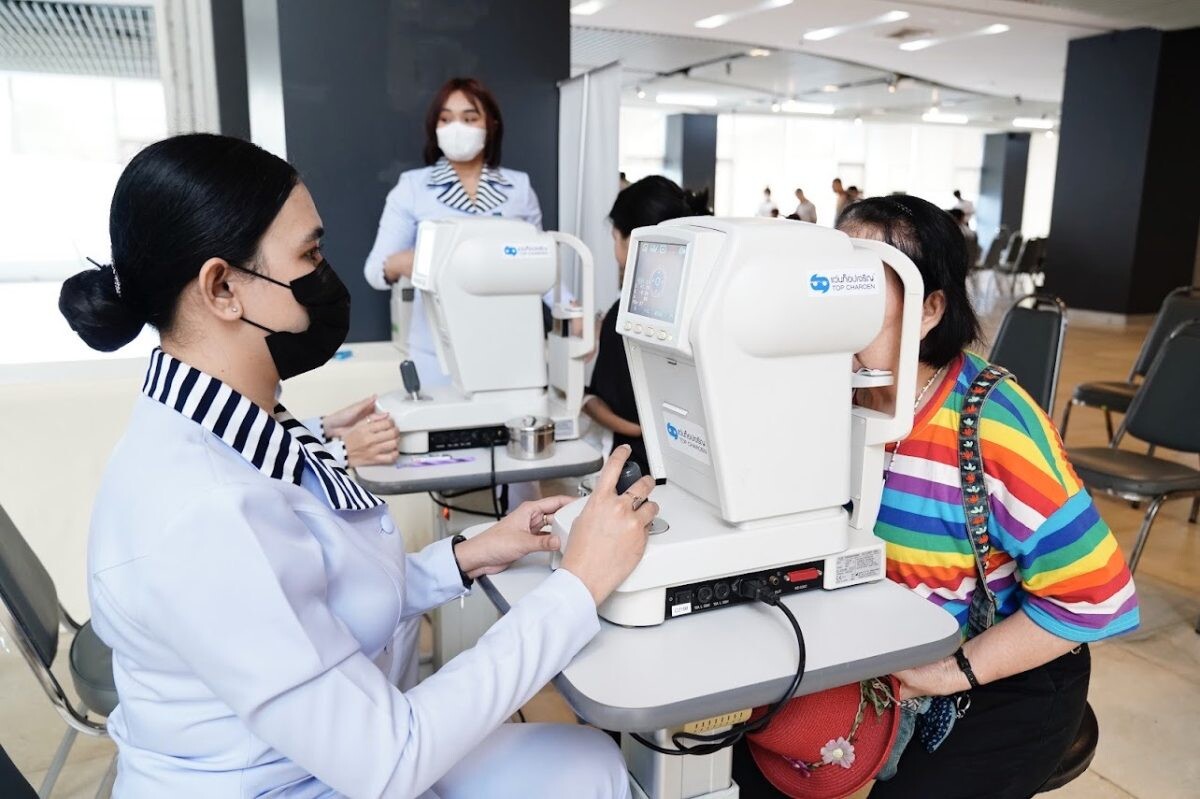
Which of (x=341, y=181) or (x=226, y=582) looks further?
(x=341, y=181)

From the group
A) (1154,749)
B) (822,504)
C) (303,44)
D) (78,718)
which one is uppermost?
(303,44)

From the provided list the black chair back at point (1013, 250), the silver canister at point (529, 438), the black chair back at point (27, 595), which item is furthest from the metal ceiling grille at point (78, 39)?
the black chair back at point (1013, 250)

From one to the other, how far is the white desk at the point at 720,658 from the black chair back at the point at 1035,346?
6.72ft

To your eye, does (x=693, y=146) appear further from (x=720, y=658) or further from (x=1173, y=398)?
(x=720, y=658)

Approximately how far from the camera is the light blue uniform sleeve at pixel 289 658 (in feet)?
2.48

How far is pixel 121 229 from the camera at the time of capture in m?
0.87

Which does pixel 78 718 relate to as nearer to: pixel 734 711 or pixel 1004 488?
pixel 734 711

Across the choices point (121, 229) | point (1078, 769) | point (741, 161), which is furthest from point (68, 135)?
point (741, 161)

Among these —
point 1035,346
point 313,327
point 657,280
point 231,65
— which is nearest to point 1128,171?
point 1035,346

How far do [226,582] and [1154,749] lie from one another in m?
2.18

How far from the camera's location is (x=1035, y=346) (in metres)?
3.03

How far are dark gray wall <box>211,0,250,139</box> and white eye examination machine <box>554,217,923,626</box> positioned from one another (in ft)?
11.2

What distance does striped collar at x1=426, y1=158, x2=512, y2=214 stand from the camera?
2.57m

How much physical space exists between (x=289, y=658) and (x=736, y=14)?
804cm
